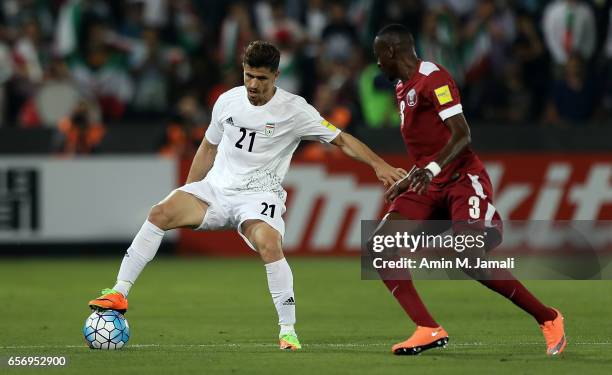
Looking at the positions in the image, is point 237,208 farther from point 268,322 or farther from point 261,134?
point 268,322

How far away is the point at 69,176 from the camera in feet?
53.0

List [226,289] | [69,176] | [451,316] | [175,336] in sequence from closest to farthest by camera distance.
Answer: [175,336] → [451,316] → [226,289] → [69,176]

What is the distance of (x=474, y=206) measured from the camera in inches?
336

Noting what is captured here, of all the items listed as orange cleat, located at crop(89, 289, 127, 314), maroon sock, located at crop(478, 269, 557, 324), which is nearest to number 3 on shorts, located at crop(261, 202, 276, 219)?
orange cleat, located at crop(89, 289, 127, 314)

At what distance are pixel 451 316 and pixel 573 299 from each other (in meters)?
1.75

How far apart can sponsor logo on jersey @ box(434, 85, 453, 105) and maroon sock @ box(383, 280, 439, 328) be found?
1165mm

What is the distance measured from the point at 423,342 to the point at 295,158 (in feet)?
27.3

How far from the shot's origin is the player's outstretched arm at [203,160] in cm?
926

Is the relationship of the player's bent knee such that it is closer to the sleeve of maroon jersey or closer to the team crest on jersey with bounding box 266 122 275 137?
the team crest on jersey with bounding box 266 122 275 137

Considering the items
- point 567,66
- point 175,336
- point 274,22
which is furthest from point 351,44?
point 175,336

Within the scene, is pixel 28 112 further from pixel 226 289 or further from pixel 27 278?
pixel 226 289

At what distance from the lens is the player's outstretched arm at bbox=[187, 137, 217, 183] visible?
30.4 ft

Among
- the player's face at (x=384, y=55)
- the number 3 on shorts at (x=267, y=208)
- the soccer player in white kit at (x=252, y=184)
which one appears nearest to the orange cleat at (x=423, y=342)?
the soccer player in white kit at (x=252, y=184)

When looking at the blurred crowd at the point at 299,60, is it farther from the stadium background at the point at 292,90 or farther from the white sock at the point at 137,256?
the white sock at the point at 137,256
